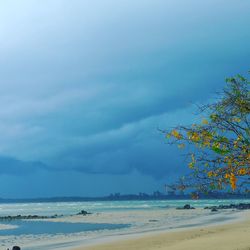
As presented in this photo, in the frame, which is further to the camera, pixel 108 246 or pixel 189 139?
pixel 108 246

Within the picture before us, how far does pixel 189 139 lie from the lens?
11.5m

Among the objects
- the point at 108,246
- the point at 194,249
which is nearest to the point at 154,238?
the point at 108,246

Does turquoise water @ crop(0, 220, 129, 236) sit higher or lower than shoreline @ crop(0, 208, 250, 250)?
higher

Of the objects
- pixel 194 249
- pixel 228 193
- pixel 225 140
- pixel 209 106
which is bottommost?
pixel 194 249

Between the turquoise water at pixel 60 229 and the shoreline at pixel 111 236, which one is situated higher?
the turquoise water at pixel 60 229

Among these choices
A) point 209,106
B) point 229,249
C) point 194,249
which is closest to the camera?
point 209,106

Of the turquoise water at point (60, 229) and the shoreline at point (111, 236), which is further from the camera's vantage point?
the turquoise water at point (60, 229)

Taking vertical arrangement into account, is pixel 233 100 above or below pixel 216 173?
above

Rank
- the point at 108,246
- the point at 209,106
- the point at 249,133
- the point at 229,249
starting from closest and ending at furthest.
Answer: the point at 249,133
the point at 209,106
the point at 229,249
the point at 108,246

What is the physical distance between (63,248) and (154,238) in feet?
21.2

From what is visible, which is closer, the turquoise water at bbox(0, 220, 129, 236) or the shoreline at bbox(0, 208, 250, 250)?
the shoreline at bbox(0, 208, 250, 250)

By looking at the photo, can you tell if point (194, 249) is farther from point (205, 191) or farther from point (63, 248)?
point (205, 191)

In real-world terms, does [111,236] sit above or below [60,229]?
below

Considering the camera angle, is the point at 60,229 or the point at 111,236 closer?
the point at 111,236
